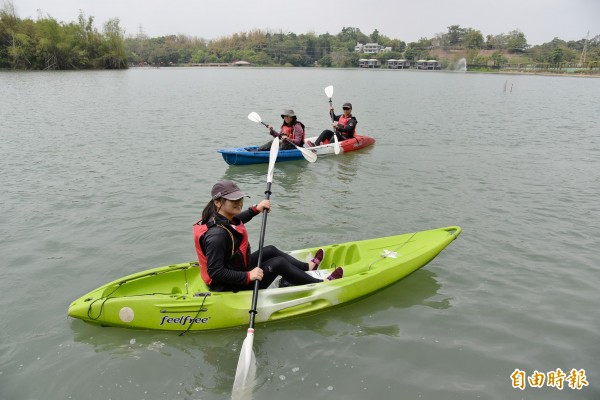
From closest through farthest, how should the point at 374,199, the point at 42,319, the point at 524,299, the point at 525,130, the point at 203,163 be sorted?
the point at 42,319 < the point at 524,299 < the point at 374,199 < the point at 203,163 < the point at 525,130

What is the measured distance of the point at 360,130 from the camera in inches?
737

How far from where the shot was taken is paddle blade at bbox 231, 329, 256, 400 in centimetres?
428

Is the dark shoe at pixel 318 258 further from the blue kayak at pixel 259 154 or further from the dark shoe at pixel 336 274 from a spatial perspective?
the blue kayak at pixel 259 154

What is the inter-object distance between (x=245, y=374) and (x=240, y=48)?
164571 mm

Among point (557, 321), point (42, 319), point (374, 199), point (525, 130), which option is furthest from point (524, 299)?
point (525, 130)

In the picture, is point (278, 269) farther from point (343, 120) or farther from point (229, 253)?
point (343, 120)

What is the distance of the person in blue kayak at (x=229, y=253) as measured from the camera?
459 centimetres

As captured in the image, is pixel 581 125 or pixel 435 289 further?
pixel 581 125

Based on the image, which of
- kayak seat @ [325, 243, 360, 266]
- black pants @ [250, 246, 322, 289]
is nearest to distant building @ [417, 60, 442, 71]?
kayak seat @ [325, 243, 360, 266]

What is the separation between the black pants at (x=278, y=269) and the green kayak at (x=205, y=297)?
164 millimetres

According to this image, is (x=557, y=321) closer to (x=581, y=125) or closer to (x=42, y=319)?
(x=42, y=319)

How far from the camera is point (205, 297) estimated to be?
497 cm

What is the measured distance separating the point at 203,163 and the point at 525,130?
43.8 feet

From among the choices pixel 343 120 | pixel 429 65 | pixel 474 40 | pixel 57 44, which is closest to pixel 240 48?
pixel 429 65
